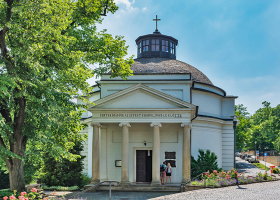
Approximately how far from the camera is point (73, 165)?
23.6 metres

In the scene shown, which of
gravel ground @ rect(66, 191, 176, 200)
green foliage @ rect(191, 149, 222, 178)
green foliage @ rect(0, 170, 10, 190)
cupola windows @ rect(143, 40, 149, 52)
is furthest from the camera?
cupola windows @ rect(143, 40, 149, 52)

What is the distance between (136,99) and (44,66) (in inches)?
376

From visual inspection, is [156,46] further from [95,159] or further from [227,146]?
[95,159]

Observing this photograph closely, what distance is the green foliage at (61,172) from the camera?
22891mm

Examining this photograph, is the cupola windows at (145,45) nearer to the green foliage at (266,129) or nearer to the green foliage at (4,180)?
the green foliage at (4,180)

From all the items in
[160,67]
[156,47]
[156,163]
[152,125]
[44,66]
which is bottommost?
[156,163]

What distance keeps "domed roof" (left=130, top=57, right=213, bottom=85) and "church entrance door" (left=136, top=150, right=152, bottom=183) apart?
7.99 m

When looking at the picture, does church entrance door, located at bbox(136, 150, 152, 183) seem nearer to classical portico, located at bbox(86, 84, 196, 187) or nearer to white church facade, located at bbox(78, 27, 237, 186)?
white church facade, located at bbox(78, 27, 237, 186)

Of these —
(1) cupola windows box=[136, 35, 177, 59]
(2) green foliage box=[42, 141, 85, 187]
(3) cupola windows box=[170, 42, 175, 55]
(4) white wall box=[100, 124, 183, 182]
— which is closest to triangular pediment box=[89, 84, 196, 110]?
(4) white wall box=[100, 124, 183, 182]

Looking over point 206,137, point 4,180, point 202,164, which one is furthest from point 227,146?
point 4,180

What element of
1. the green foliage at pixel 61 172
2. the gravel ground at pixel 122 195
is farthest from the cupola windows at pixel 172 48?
the gravel ground at pixel 122 195

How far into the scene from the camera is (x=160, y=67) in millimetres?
29203

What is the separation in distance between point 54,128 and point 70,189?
9130 millimetres

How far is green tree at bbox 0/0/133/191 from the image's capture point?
12570mm
